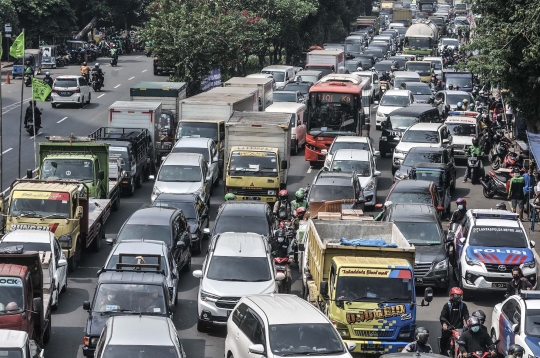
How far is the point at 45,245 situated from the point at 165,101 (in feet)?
64.8

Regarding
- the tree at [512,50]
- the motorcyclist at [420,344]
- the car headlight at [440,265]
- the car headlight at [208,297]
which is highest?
the tree at [512,50]

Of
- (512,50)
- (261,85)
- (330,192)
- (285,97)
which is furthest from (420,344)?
(285,97)

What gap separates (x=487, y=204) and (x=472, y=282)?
11928mm

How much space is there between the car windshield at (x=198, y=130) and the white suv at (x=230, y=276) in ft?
50.6

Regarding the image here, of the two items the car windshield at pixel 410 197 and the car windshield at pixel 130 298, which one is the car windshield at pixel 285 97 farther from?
the car windshield at pixel 130 298

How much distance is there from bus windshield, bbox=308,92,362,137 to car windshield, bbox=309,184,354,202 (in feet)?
33.3

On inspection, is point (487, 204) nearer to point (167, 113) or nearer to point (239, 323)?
point (167, 113)

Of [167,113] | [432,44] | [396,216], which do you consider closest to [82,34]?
[432,44]

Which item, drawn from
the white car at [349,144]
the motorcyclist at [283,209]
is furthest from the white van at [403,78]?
the motorcyclist at [283,209]

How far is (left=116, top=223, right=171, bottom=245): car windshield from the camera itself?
24.5 metres

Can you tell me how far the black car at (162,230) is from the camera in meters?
24.6

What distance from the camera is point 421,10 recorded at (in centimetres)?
13775

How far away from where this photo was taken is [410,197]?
2961cm

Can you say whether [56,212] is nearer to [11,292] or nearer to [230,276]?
[230,276]
